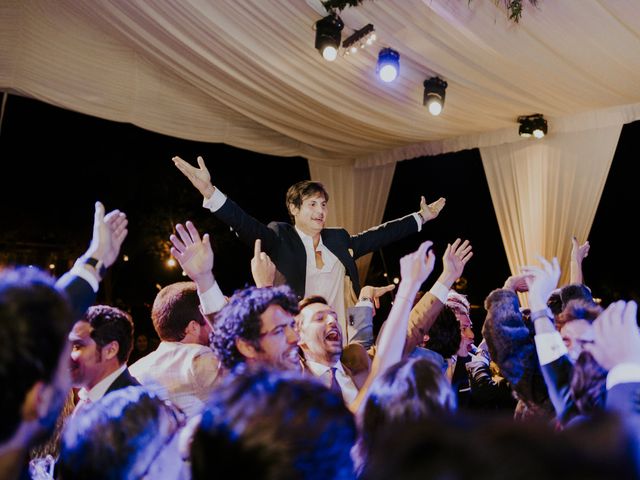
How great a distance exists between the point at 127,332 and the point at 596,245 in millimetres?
9251

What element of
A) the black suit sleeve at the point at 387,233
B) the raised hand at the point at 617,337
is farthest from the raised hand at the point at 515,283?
the black suit sleeve at the point at 387,233

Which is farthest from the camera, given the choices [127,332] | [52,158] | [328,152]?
[52,158]

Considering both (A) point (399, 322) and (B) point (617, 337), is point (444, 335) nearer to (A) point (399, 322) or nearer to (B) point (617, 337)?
(A) point (399, 322)

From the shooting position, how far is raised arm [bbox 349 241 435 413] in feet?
6.10

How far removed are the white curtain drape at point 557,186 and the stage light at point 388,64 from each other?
77.4 inches

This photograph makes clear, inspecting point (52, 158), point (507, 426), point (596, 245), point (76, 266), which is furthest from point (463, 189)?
point (507, 426)

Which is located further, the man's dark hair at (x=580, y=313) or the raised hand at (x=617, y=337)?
the man's dark hair at (x=580, y=313)

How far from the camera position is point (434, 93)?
5137mm

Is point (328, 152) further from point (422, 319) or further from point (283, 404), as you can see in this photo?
point (283, 404)

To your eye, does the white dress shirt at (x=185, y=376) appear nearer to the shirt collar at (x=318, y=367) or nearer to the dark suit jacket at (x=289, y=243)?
the shirt collar at (x=318, y=367)

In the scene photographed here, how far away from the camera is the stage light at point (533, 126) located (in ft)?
18.8

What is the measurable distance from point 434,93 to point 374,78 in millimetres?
491

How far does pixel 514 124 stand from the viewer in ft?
19.9

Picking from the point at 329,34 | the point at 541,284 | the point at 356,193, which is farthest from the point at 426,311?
the point at 356,193
